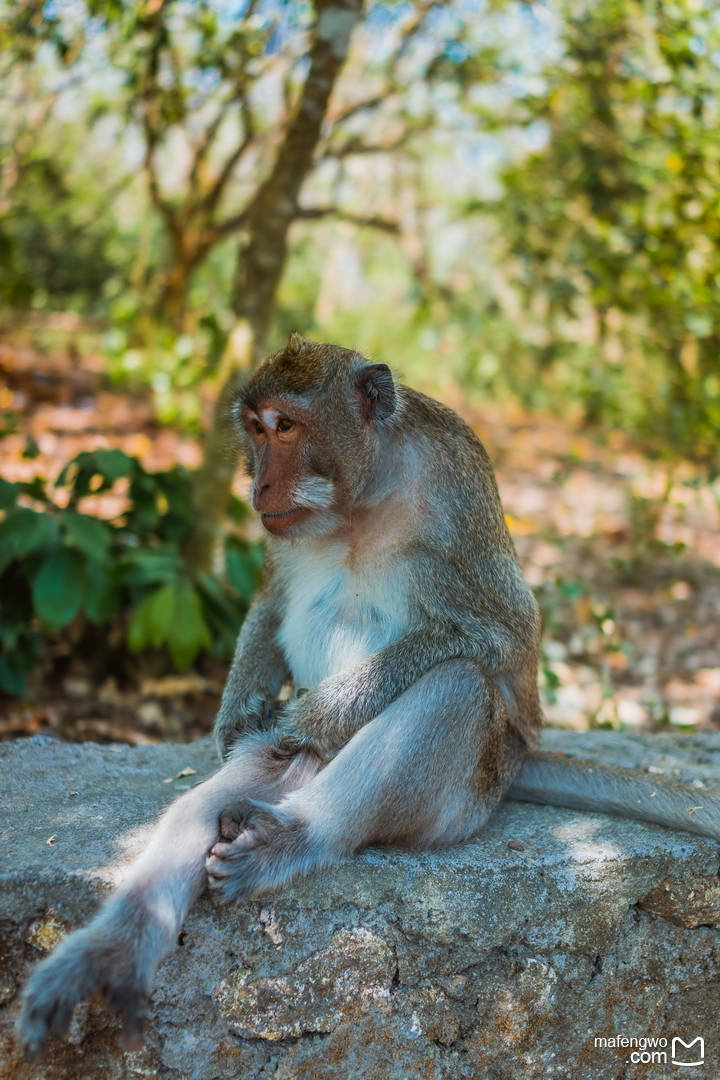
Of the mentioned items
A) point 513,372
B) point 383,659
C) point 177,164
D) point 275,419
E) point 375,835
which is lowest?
point 375,835

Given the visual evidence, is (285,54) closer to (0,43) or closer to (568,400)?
(0,43)

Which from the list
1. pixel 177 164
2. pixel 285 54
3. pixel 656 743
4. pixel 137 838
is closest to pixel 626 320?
pixel 285 54

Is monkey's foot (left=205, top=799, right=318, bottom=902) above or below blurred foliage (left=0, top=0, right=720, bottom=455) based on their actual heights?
below

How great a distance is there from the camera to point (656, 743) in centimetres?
467

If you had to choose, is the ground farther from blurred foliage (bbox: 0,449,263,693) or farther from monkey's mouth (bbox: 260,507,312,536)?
monkey's mouth (bbox: 260,507,312,536)

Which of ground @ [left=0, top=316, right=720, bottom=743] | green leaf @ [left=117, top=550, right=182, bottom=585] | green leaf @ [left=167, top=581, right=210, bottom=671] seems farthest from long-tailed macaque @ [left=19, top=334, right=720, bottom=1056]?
ground @ [left=0, top=316, right=720, bottom=743]

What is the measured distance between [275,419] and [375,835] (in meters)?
1.36

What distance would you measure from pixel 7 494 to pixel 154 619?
1.02 meters

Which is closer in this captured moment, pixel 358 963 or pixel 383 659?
pixel 358 963

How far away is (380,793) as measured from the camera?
2.87 meters

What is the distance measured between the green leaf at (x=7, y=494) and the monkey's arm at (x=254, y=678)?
2052mm

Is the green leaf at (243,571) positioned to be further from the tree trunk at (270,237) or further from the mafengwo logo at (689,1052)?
the mafengwo logo at (689,1052)

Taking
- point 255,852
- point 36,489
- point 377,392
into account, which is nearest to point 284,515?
point 377,392

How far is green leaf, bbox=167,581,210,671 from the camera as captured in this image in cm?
534
